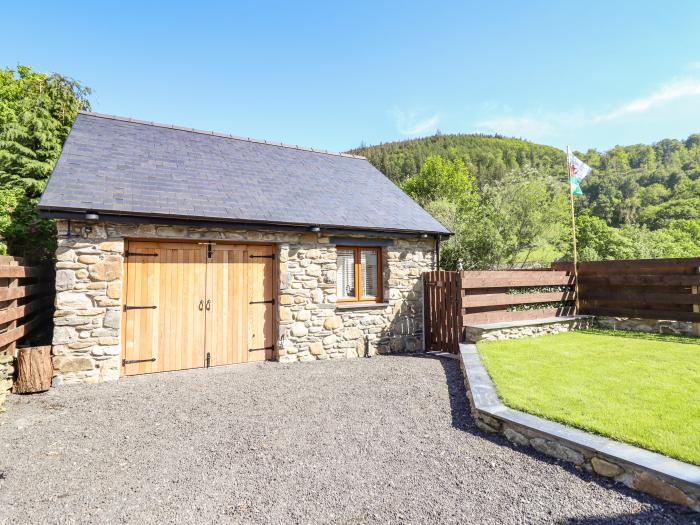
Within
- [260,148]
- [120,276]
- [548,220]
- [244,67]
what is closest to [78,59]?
[244,67]

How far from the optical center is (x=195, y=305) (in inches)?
262

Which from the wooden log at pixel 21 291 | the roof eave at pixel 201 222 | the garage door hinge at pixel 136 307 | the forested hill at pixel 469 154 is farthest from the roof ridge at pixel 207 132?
the forested hill at pixel 469 154

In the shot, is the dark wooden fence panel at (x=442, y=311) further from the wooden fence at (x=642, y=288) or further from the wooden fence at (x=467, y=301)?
the wooden fence at (x=642, y=288)

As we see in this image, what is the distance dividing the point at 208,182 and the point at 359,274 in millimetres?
3957

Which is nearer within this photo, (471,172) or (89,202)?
(89,202)

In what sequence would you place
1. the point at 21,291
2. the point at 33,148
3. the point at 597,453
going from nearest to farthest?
the point at 597,453 → the point at 21,291 → the point at 33,148

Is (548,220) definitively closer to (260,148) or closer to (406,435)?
(260,148)

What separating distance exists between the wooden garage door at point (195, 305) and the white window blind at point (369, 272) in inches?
87.6

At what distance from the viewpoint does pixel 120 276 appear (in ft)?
19.5

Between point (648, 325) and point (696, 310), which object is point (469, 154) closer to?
point (648, 325)

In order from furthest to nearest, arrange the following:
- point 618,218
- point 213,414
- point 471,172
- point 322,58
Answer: point 471,172
point 618,218
point 322,58
point 213,414

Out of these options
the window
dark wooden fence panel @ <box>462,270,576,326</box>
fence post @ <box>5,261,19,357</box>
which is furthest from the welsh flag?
fence post @ <box>5,261,19,357</box>

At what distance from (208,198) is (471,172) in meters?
50.2

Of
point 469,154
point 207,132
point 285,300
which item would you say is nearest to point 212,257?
point 285,300
